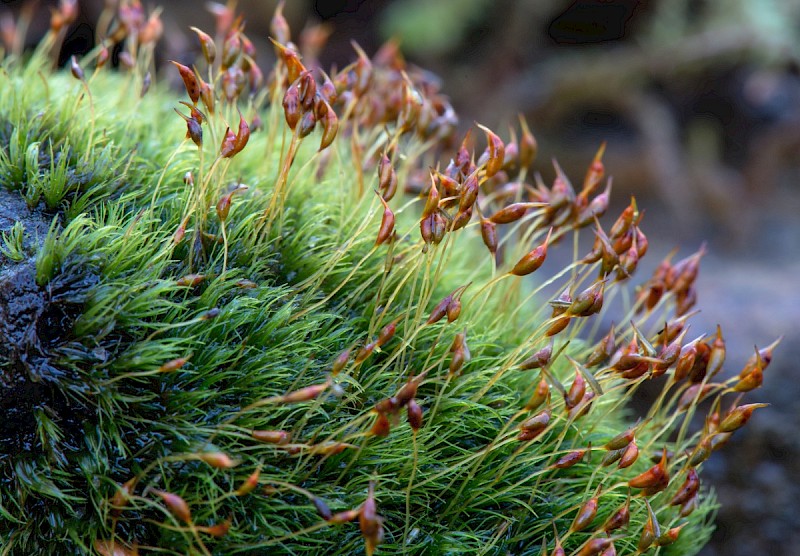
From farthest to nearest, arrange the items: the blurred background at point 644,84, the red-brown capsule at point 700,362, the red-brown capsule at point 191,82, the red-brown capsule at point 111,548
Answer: the blurred background at point 644,84 → the red-brown capsule at point 700,362 → the red-brown capsule at point 191,82 → the red-brown capsule at point 111,548

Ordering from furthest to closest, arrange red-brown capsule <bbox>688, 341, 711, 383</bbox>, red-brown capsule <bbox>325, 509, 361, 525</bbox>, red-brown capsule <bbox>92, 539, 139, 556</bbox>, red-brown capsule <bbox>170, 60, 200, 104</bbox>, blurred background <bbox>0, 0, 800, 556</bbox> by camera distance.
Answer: blurred background <bbox>0, 0, 800, 556</bbox> < red-brown capsule <bbox>688, 341, 711, 383</bbox> < red-brown capsule <bbox>170, 60, 200, 104</bbox> < red-brown capsule <bbox>92, 539, 139, 556</bbox> < red-brown capsule <bbox>325, 509, 361, 525</bbox>

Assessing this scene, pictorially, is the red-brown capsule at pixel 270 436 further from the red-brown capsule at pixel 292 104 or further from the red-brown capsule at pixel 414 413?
the red-brown capsule at pixel 292 104

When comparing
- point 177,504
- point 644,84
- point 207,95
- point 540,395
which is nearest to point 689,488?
point 540,395

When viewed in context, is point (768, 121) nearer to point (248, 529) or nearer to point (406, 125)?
point (406, 125)

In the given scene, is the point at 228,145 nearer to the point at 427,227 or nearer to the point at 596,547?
the point at 427,227

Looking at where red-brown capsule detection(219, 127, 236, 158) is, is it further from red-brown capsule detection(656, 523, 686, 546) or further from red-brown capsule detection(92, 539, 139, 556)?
red-brown capsule detection(656, 523, 686, 546)

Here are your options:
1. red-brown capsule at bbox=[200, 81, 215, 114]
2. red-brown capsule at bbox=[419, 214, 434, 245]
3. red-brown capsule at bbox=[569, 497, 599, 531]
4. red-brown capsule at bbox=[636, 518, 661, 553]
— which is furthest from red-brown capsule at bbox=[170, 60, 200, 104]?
red-brown capsule at bbox=[636, 518, 661, 553]

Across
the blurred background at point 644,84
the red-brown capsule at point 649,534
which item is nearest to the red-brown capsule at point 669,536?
the red-brown capsule at point 649,534

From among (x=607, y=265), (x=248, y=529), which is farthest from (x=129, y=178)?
(x=607, y=265)
